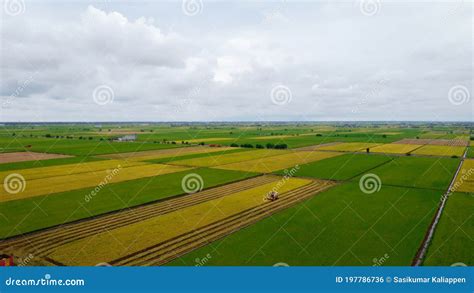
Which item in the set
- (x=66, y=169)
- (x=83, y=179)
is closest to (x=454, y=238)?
(x=83, y=179)

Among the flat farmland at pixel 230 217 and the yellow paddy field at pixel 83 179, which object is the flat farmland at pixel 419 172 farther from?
the yellow paddy field at pixel 83 179

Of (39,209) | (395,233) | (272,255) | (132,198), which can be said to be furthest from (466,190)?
(39,209)

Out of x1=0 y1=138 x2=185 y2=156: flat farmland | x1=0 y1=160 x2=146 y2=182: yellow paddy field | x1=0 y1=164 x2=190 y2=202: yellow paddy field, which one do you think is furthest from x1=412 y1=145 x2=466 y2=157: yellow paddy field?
x1=0 y1=138 x2=185 y2=156: flat farmland

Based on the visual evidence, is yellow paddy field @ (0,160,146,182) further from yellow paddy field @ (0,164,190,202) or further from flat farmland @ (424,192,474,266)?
flat farmland @ (424,192,474,266)

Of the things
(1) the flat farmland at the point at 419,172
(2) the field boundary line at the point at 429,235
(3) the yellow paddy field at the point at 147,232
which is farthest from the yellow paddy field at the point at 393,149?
(3) the yellow paddy field at the point at 147,232

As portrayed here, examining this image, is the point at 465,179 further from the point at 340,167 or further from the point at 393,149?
the point at 393,149

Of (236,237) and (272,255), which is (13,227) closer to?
(236,237)
